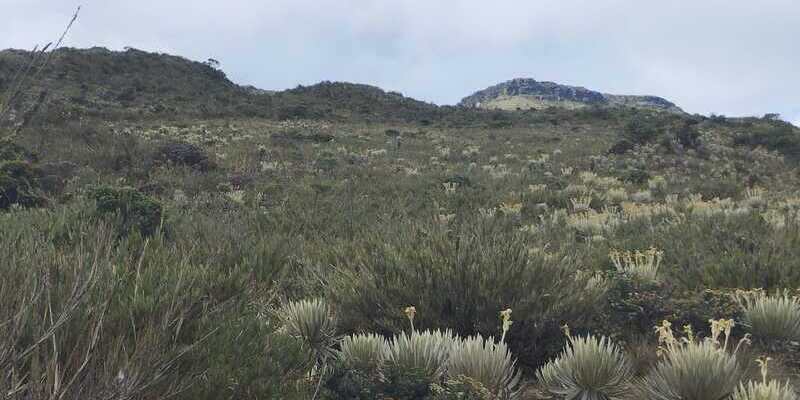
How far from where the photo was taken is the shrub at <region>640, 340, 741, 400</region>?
106 inches

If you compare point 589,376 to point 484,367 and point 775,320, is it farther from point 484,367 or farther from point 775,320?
point 775,320

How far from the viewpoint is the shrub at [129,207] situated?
719 cm

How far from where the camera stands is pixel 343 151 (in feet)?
77.6

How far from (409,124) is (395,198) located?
3152 centimetres

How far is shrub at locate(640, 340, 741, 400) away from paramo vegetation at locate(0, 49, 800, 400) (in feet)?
0.03

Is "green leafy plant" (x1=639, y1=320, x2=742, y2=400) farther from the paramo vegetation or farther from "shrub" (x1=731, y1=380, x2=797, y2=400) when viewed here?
"shrub" (x1=731, y1=380, x2=797, y2=400)

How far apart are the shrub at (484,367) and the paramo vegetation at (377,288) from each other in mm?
13

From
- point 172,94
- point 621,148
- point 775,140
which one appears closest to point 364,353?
point 621,148

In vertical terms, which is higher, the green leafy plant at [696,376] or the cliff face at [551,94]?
the cliff face at [551,94]

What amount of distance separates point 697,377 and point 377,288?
220 centimetres

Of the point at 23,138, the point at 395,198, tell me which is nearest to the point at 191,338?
the point at 395,198

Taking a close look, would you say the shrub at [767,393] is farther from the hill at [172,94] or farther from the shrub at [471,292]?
the hill at [172,94]

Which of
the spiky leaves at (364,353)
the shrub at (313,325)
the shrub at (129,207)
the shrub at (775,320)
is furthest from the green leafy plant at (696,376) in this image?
the shrub at (129,207)

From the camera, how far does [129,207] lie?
303 inches
